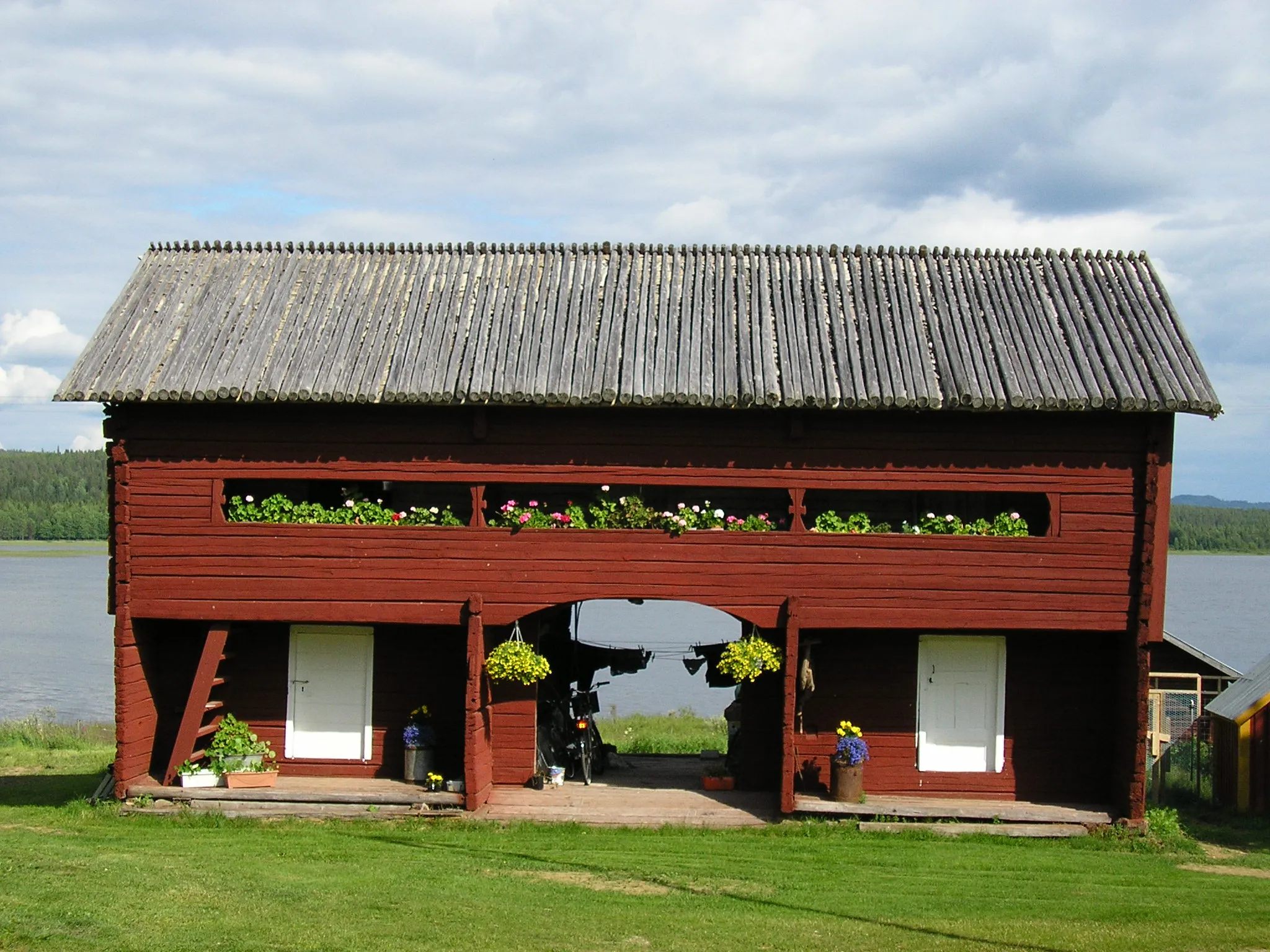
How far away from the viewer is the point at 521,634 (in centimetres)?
1683

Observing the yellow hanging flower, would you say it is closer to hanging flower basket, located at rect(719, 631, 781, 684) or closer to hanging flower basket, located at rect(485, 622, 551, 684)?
hanging flower basket, located at rect(719, 631, 781, 684)

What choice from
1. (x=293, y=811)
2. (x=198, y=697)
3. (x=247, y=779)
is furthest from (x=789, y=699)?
(x=198, y=697)

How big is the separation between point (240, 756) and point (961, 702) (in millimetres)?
9358

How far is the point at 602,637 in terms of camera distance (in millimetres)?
46594

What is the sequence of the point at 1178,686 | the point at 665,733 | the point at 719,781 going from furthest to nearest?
the point at 665,733
the point at 1178,686
the point at 719,781

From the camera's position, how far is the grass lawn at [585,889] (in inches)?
408

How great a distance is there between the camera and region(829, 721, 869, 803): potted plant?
52.2 ft

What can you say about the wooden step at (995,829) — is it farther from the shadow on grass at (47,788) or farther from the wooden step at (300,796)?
the shadow on grass at (47,788)

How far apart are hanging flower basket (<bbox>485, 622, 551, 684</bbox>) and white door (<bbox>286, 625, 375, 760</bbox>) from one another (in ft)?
7.17

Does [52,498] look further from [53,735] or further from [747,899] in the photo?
[747,899]

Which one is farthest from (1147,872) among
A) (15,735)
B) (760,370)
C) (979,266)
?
(15,735)

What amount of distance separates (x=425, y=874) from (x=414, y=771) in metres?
3.84

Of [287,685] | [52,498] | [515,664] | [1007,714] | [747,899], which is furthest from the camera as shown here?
[52,498]

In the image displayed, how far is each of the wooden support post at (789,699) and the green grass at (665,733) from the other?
5.78 meters
